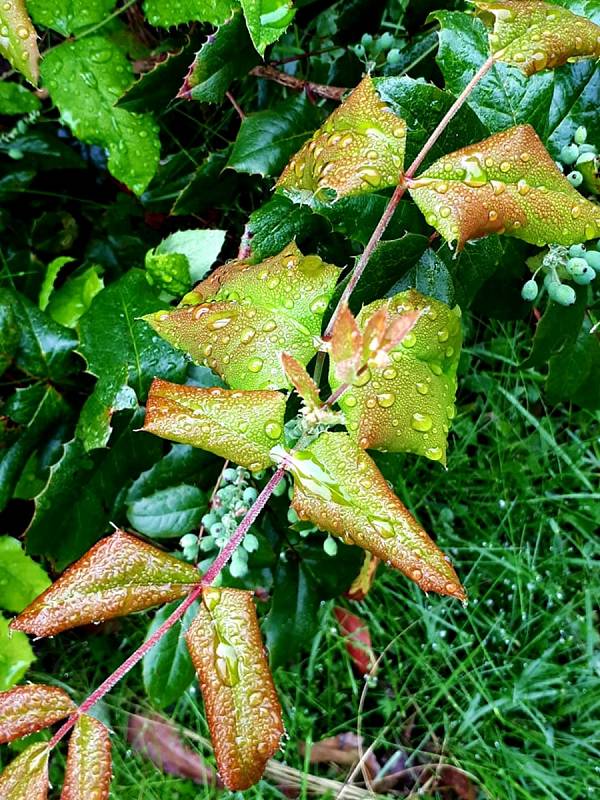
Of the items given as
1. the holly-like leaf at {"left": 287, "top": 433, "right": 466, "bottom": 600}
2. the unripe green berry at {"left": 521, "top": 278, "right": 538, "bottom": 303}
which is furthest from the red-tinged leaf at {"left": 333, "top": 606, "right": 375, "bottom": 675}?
the holly-like leaf at {"left": 287, "top": 433, "right": 466, "bottom": 600}

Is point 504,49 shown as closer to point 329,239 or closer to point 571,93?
point 571,93

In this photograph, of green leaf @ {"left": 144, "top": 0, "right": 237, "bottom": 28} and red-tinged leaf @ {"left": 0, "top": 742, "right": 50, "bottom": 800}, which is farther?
green leaf @ {"left": 144, "top": 0, "right": 237, "bottom": 28}

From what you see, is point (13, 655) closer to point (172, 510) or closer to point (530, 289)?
point (172, 510)

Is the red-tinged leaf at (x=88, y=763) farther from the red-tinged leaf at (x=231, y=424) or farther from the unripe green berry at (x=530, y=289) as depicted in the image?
the unripe green berry at (x=530, y=289)

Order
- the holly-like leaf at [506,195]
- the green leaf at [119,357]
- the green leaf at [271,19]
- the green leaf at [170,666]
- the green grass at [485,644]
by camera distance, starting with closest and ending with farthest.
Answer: the holly-like leaf at [506,195] < the green leaf at [271,19] < the green leaf at [119,357] < the green leaf at [170,666] < the green grass at [485,644]

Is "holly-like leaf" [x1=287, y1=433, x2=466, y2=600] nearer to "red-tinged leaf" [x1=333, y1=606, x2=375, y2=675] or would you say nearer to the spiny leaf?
the spiny leaf

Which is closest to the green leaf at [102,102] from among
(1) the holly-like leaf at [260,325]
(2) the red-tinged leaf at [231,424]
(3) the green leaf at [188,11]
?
(3) the green leaf at [188,11]
